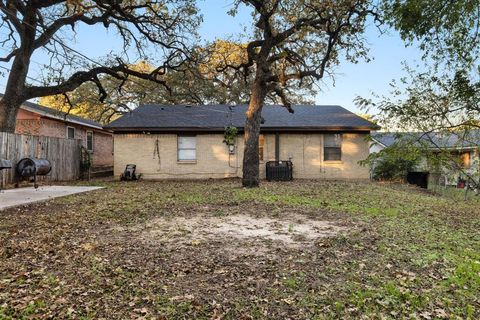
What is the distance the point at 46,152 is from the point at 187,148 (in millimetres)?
6232

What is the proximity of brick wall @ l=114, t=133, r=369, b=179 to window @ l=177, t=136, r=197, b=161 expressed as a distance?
211 mm

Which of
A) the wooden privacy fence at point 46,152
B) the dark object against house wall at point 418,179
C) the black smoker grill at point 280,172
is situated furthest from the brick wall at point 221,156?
the dark object against house wall at point 418,179

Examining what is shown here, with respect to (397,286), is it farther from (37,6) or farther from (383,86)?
(37,6)

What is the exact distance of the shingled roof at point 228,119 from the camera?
677 inches

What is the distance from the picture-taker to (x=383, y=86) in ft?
35.1

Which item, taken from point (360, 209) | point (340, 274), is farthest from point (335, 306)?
point (360, 209)

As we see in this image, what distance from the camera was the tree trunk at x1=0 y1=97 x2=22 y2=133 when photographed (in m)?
13.4

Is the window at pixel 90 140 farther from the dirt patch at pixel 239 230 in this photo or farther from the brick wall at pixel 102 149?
the dirt patch at pixel 239 230

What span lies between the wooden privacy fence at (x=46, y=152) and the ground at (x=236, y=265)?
5408 mm

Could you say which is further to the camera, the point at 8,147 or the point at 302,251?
the point at 8,147

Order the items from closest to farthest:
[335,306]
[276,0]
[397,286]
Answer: [335,306] < [397,286] < [276,0]

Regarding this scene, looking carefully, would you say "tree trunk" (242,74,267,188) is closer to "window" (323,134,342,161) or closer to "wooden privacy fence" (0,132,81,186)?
"window" (323,134,342,161)

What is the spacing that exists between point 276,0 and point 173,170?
938 cm

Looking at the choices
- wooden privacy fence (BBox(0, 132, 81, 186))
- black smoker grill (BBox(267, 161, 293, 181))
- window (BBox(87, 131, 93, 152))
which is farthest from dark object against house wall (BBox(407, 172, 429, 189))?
window (BBox(87, 131, 93, 152))
